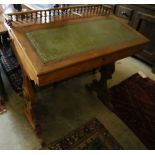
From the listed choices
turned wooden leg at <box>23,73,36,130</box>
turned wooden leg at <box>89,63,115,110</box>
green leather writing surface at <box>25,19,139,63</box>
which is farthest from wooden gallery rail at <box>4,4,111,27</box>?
turned wooden leg at <box>89,63,115,110</box>

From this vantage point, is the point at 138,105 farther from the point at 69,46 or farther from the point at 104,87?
the point at 69,46

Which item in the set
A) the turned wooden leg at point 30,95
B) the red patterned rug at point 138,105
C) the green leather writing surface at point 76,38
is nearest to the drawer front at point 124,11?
the red patterned rug at point 138,105

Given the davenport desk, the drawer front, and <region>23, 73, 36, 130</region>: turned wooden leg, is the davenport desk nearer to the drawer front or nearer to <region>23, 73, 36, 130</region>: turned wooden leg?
<region>23, 73, 36, 130</region>: turned wooden leg

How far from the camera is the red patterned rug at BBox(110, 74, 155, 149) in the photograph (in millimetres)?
1626

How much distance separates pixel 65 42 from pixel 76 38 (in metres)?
0.11

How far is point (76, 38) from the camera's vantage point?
1243mm

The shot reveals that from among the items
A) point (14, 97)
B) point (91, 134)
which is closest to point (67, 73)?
point (91, 134)

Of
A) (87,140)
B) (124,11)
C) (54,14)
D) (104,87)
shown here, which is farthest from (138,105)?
(124,11)

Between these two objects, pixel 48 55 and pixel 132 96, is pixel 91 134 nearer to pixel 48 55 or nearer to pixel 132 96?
pixel 132 96

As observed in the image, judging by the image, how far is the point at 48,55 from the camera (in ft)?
3.40

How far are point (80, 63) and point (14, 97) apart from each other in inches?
41.3

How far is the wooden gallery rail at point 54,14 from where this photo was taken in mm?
1281

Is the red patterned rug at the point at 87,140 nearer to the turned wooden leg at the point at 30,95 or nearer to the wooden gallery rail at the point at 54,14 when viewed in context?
the turned wooden leg at the point at 30,95

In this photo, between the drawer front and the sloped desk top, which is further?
the drawer front
